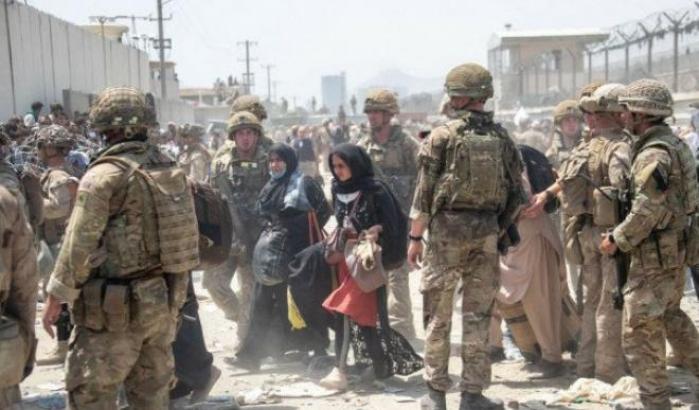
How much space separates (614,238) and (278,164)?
2.73 metres

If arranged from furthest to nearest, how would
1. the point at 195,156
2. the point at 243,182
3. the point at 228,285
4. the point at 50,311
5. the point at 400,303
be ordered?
1. the point at 195,156
2. the point at 228,285
3. the point at 400,303
4. the point at 243,182
5. the point at 50,311

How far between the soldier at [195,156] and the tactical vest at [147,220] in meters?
6.67

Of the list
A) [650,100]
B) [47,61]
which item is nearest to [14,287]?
[650,100]

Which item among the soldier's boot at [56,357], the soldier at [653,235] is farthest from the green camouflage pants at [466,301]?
the soldier's boot at [56,357]

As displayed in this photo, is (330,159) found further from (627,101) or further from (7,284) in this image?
(7,284)

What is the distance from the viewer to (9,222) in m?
4.20

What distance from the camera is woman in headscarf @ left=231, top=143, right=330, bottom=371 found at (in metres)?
6.95

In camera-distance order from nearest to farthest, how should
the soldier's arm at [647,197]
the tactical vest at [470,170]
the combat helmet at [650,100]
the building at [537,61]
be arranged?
the soldier's arm at [647,197], the combat helmet at [650,100], the tactical vest at [470,170], the building at [537,61]

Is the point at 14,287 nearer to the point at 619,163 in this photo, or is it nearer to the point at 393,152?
the point at 619,163

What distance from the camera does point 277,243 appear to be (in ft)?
22.9

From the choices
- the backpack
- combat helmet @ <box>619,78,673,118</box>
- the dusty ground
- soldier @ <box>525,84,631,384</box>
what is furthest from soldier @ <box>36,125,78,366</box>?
combat helmet @ <box>619,78,673,118</box>

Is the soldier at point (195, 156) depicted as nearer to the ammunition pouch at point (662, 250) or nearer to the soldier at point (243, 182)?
the soldier at point (243, 182)

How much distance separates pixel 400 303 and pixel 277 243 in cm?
146

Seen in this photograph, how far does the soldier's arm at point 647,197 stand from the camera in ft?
16.5
